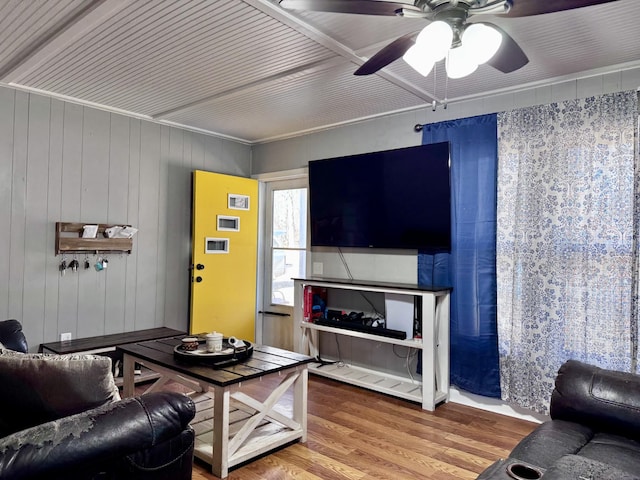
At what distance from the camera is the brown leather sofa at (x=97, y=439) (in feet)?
3.98

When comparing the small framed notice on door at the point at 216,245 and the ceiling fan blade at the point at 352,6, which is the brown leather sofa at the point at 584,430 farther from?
the small framed notice on door at the point at 216,245

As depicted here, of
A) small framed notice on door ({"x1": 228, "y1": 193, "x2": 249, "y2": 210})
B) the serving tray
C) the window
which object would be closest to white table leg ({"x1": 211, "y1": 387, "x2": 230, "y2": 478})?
the serving tray

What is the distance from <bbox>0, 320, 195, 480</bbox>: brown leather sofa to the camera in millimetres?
1214

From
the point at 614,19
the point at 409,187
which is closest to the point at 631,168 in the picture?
the point at 614,19

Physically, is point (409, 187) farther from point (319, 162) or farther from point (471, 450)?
point (471, 450)

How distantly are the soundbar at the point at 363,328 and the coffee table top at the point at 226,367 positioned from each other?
0.99 metres

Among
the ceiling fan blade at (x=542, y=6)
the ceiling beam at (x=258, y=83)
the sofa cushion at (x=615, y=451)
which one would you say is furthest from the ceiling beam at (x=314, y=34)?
the sofa cushion at (x=615, y=451)

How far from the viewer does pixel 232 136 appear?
16.6ft

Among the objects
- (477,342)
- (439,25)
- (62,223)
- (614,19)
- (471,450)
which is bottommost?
(471,450)

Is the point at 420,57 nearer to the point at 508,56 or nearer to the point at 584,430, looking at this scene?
the point at 508,56

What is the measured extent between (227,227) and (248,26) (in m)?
2.65

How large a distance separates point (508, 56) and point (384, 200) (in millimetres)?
1899

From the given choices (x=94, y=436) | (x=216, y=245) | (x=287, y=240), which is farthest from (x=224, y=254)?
(x=94, y=436)

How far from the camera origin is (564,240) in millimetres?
3047
